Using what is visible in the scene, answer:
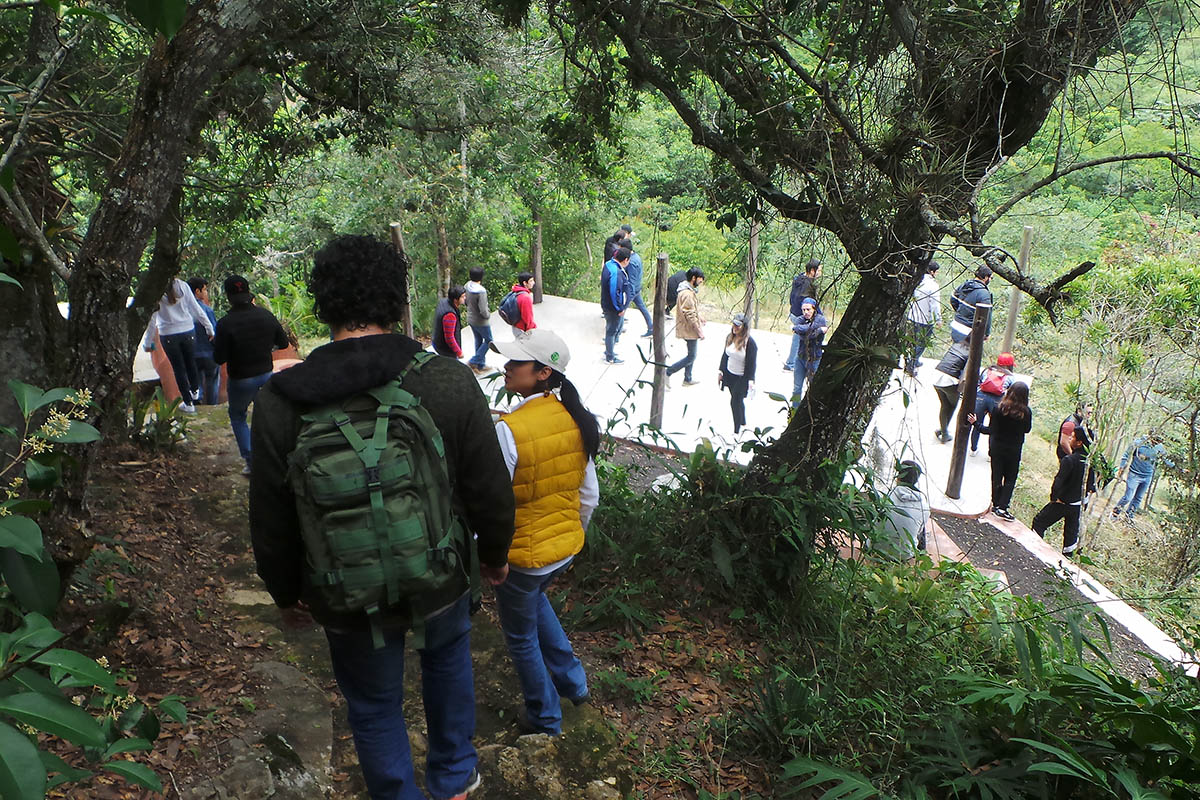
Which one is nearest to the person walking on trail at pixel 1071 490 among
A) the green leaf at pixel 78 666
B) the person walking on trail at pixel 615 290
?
the person walking on trail at pixel 615 290

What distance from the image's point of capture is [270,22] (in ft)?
14.4

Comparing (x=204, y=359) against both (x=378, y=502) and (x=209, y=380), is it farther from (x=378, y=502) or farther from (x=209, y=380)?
(x=378, y=502)

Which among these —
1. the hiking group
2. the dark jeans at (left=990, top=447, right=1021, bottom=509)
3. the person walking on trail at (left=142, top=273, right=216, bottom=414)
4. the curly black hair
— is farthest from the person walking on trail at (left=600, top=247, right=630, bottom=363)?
the curly black hair

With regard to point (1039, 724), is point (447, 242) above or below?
above

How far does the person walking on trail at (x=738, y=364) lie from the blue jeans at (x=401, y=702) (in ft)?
20.6

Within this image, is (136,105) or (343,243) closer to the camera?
(343,243)

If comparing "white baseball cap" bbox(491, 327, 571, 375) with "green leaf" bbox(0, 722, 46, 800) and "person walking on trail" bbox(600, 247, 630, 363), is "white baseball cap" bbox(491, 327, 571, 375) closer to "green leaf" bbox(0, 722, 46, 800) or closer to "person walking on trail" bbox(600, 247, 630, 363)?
"green leaf" bbox(0, 722, 46, 800)

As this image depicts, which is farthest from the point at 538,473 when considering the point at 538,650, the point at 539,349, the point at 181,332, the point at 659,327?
the point at 659,327

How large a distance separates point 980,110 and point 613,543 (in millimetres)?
2644

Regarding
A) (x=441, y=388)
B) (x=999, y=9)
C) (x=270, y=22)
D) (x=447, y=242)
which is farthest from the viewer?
(x=447, y=242)

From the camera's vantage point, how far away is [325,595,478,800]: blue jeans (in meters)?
2.19

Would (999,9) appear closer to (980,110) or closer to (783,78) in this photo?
(980,110)

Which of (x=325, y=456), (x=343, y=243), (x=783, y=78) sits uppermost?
(x=783, y=78)

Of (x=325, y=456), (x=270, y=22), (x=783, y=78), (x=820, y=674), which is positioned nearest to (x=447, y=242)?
(x=270, y=22)
